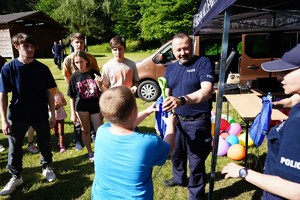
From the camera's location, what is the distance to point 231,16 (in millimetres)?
5188

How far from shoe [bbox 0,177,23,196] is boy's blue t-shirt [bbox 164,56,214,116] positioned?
2.44 m

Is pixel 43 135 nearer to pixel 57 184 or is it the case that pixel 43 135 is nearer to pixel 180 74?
pixel 57 184

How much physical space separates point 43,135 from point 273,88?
5.02m

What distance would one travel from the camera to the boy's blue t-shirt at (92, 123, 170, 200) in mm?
1647

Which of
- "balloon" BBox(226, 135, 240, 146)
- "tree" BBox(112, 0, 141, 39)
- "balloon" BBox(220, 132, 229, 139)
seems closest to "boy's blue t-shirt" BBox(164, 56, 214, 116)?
"balloon" BBox(226, 135, 240, 146)

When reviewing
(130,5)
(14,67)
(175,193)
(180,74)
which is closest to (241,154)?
(175,193)

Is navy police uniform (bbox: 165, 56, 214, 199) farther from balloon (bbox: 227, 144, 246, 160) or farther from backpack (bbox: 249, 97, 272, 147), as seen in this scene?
balloon (bbox: 227, 144, 246, 160)

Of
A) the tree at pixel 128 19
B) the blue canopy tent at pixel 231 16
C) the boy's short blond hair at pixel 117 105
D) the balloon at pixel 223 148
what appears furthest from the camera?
the tree at pixel 128 19

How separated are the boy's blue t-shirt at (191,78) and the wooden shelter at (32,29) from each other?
70.9ft

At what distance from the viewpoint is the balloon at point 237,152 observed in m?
4.18

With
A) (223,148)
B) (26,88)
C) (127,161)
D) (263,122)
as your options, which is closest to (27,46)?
(26,88)

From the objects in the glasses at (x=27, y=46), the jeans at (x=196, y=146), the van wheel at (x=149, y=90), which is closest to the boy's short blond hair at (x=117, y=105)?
the jeans at (x=196, y=146)

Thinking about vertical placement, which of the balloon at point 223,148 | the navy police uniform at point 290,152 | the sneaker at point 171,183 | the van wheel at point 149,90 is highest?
the navy police uniform at point 290,152

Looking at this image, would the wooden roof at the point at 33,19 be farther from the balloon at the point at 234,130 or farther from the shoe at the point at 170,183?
the shoe at the point at 170,183
